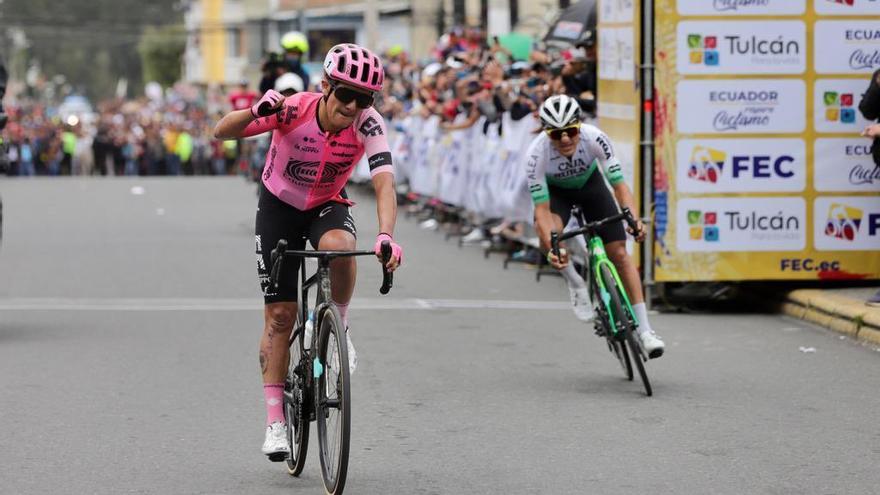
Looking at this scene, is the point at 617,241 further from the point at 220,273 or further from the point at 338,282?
the point at 220,273

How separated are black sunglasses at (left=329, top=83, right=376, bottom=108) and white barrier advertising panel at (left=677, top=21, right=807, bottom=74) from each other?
276 inches

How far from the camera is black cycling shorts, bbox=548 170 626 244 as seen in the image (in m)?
11.6

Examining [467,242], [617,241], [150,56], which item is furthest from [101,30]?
[617,241]

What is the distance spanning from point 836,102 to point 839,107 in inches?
1.8

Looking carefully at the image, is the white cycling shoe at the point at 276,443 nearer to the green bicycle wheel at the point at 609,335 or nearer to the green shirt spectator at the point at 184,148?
the green bicycle wheel at the point at 609,335

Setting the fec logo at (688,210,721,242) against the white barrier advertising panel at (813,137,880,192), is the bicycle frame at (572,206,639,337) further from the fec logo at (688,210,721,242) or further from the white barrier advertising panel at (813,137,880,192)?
the white barrier advertising panel at (813,137,880,192)

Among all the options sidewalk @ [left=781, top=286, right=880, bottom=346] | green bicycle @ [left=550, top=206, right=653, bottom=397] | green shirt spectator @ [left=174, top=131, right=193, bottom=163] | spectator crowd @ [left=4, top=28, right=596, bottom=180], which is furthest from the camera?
green shirt spectator @ [left=174, top=131, right=193, bottom=163]

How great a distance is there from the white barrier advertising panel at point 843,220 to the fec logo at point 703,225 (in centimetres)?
80

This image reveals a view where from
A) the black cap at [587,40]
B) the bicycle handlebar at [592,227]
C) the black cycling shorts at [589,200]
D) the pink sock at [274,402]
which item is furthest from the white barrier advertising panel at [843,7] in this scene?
the pink sock at [274,402]

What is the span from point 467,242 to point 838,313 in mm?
8740

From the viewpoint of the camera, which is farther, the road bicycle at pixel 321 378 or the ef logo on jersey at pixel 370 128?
the ef logo on jersey at pixel 370 128

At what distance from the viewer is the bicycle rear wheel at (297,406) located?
7.67 m

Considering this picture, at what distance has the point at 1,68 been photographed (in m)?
12.5

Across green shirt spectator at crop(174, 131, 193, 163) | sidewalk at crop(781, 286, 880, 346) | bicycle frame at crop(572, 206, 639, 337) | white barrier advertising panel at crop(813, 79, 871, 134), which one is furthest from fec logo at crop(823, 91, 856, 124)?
green shirt spectator at crop(174, 131, 193, 163)
